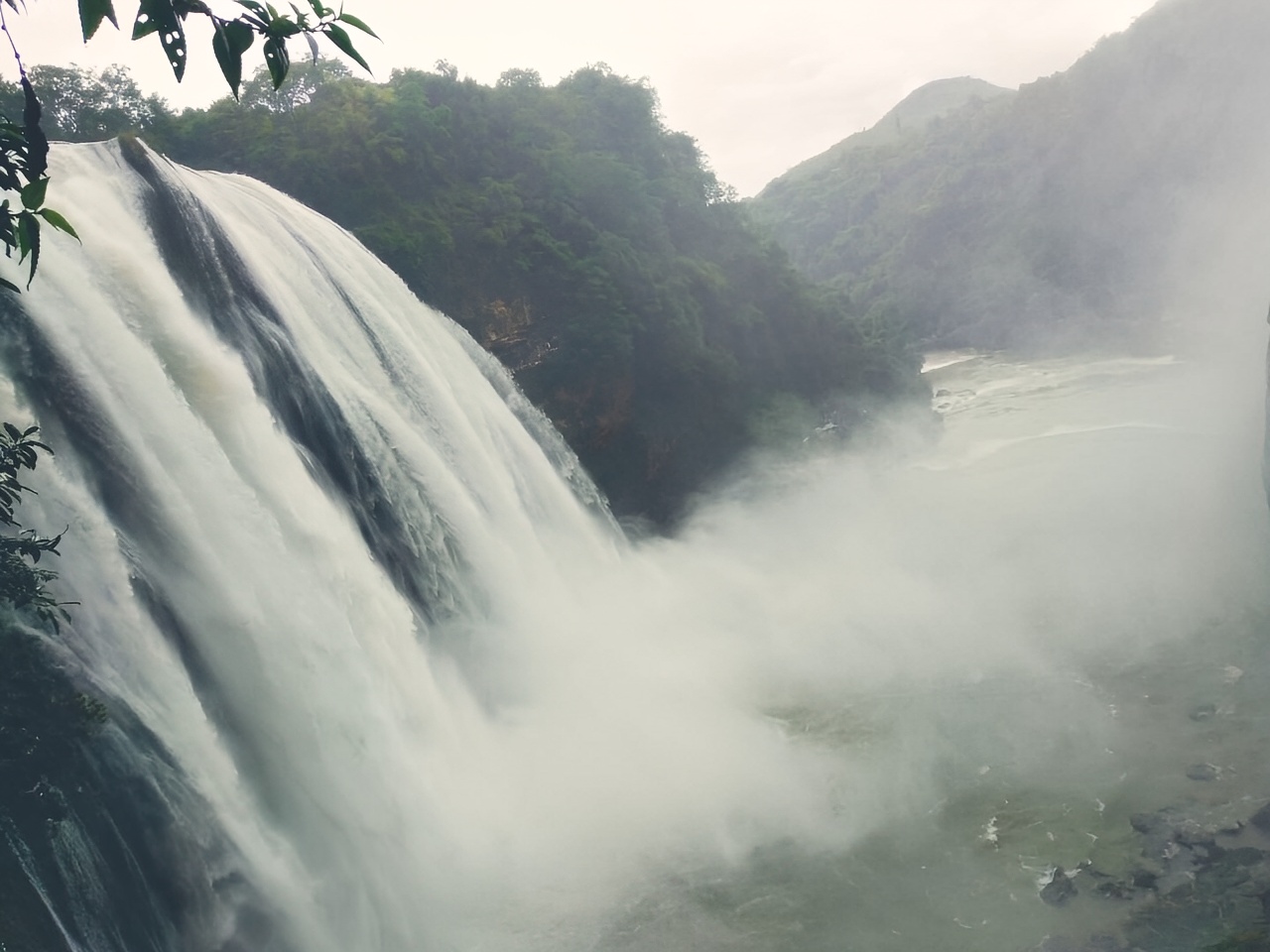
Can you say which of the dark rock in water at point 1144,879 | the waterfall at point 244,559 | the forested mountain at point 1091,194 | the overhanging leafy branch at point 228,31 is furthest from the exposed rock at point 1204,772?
the forested mountain at point 1091,194

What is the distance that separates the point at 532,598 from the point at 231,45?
1147 cm

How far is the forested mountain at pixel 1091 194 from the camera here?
50.2 m

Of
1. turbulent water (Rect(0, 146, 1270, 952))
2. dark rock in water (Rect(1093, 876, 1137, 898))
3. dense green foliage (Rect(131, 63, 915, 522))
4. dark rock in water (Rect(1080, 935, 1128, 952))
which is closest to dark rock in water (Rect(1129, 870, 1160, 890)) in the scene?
dark rock in water (Rect(1093, 876, 1137, 898))

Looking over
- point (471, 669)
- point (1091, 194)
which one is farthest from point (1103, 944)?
point (1091, 194)

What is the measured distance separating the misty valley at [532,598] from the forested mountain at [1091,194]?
82.0 ft

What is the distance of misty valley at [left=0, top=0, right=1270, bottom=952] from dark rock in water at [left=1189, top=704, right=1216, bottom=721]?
46 millimetres

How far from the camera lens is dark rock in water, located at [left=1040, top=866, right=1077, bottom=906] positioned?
27.6 ft

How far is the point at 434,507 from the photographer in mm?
12031

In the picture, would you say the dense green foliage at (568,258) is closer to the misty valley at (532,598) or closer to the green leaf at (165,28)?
the misty valley at (532,598)

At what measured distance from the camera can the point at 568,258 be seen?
2245 centimetres

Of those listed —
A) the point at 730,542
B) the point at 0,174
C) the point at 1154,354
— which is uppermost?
the point at 0,174

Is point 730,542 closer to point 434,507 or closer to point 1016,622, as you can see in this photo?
point 1016,622

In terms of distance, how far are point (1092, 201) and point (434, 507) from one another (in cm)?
5475

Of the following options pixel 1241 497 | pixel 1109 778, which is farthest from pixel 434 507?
pixel 1241 497
